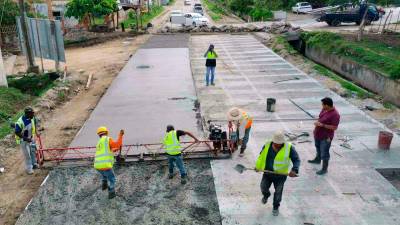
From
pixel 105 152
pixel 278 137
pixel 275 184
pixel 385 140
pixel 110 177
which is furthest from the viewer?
pixel 385 140

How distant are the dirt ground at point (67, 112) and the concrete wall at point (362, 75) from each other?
38.0 feet

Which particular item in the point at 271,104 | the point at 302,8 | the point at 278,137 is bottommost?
the point at 271,104

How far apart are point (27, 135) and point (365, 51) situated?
54.2ft

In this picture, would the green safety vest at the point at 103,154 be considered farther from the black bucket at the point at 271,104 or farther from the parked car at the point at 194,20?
the parked car at the point at 194,20

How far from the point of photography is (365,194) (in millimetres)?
7617

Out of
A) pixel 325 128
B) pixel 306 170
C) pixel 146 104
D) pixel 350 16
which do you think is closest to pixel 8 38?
pixel 146 104

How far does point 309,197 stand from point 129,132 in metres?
5.52

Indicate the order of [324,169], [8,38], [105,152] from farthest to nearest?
[8,38] < [324,169] < [105,152]

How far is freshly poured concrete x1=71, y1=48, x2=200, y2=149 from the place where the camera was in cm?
1097

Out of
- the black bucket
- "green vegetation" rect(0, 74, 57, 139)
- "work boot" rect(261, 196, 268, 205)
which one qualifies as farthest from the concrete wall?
"green vegetation" rect(0, 74, 57, 139)

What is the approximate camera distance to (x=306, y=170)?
8555 mm

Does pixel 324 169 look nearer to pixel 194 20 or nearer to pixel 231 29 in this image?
pixel 231 29

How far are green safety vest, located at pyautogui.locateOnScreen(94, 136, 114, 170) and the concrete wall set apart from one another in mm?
11737

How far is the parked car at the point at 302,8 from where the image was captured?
45.0 metres
